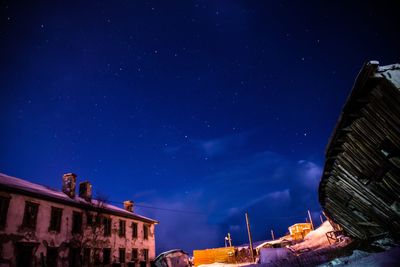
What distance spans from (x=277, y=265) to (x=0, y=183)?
57.3 ft

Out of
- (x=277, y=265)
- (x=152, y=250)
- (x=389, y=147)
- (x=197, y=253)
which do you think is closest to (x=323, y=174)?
(x=389, y=147)

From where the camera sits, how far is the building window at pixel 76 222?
22.7m

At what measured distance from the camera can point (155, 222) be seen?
34.4 m

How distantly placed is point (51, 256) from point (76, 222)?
12.0ft

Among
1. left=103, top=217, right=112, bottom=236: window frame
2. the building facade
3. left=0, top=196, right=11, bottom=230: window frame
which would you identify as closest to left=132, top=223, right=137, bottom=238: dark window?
the building facade

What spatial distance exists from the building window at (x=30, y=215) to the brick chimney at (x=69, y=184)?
5654 millimetres

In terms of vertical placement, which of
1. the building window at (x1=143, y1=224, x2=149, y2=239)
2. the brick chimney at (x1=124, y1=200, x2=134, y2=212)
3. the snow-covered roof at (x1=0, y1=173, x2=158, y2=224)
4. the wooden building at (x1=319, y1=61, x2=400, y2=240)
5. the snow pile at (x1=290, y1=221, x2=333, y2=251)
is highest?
the brick chimney at (x1=124, y1=200, x2=134, y2=212)

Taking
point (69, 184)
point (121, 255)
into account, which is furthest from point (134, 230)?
point (69, 184)

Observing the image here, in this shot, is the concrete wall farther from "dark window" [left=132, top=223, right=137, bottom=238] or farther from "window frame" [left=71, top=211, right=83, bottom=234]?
"dark window" [left=132, top=223, right=137, bottom=238]

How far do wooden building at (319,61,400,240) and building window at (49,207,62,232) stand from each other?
64.3 feet

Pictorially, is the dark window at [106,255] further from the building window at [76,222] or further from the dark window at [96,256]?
the building window at [76,222]

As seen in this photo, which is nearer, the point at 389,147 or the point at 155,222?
the point at 389,147

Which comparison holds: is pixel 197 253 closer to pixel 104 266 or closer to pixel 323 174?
pixel 104 266

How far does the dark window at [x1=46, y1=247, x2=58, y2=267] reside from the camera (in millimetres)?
19344
